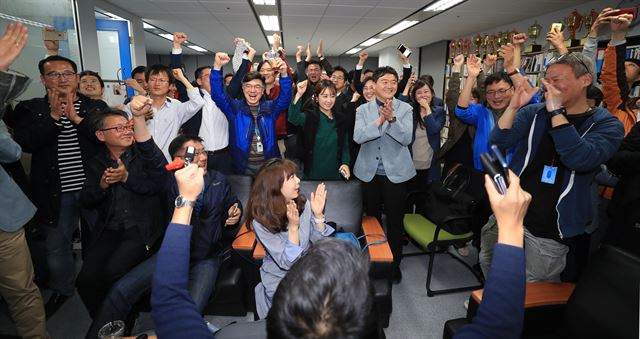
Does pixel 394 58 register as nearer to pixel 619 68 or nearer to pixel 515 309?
pixel 619 68

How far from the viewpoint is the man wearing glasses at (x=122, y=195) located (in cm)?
192

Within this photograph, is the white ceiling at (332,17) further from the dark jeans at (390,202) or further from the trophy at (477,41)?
the dark jeans at (390,202)

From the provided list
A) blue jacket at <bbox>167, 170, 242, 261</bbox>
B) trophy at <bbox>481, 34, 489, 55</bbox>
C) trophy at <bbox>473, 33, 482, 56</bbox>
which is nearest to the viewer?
blue jacket at <bbox>167, 170, 242, 261</bbox>

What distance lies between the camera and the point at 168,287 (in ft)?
2.43

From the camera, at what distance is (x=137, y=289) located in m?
1.74

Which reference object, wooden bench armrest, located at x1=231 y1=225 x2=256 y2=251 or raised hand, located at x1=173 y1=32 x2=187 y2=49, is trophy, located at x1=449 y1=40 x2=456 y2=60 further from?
wooden bench armrest, located at x1=231 y1=225 x2=256 y2=251

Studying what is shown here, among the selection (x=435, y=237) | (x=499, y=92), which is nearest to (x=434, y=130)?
(x=499, y=92)

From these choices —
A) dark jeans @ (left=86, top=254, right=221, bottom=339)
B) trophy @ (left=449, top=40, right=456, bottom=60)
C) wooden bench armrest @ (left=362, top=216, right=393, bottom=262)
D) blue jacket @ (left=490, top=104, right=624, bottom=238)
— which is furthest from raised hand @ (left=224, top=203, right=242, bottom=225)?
trophy @ (left=449, top=40, right=456, bottom=60)

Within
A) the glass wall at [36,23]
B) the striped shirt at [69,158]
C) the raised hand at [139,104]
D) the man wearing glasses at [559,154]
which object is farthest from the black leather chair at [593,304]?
the glass wall at [36,23]

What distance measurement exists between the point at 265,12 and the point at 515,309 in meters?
6.51

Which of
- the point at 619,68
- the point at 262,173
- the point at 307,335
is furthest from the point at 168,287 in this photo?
the point at 619,68

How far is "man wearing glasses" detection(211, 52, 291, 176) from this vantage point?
2654mm

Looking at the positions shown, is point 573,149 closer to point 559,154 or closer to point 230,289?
point 559,154

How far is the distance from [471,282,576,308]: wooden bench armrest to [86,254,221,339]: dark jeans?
1.39 meters
